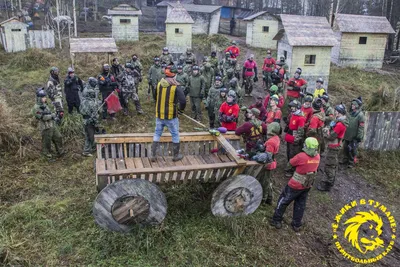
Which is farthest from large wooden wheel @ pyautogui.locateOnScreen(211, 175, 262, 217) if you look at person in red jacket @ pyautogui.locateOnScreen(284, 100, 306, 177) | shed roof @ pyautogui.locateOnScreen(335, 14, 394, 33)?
shed roof @ pyautogui.locateOnScreen(335, 14, 394, 33)

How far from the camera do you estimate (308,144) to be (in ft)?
20.1

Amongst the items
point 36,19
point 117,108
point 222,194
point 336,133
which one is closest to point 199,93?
point 117,108

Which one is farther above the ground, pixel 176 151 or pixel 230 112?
pixel 230 112

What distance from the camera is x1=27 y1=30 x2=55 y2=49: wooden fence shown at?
22375 millimetres

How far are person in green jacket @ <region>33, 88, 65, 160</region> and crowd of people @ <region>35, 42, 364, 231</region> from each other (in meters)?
0.02

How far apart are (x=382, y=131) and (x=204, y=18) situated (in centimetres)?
2449

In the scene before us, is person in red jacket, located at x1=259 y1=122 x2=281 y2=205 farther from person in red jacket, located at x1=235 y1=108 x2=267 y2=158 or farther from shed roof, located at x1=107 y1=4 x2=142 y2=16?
shed roof, located at x1=107 y1=4 x2=142 y2=16

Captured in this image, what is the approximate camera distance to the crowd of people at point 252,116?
21.3ft

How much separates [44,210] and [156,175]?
253cm

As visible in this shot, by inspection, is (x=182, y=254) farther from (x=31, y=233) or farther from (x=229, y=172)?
(x=31, y=233)

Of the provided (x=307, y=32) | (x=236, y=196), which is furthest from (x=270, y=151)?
(x=307, y=32)

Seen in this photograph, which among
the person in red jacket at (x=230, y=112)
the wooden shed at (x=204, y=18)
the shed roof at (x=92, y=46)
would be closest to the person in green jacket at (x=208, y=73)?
the person in red jacket at (x=230, y=112)

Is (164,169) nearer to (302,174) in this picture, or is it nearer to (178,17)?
(302,174)

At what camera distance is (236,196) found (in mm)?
6535
